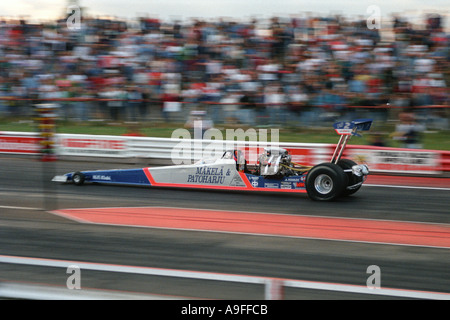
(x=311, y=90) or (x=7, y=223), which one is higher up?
(x=311, y=90)

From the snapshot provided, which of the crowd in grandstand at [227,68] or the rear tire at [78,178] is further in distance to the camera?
the crowd in grandstand at [227,68]

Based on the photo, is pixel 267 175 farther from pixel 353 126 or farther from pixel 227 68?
pixel 227 68

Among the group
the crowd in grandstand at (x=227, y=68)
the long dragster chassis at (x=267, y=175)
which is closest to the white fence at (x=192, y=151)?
the long dragster chassis at (x=267, y=175)

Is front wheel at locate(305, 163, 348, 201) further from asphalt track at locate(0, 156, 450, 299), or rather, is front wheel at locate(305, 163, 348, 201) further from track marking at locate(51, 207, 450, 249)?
track marking at locate(51, 207, 450, 249)

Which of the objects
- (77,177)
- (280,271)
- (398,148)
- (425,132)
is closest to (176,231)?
(280,271)

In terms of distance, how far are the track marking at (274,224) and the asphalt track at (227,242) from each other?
6 cm

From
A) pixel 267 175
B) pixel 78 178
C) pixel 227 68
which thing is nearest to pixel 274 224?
pixel 267 175

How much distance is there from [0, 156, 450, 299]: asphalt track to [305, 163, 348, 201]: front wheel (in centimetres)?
19

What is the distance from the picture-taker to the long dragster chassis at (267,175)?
961cm

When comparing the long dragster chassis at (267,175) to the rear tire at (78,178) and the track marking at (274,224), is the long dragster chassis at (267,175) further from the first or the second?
the track marking at (274,224)

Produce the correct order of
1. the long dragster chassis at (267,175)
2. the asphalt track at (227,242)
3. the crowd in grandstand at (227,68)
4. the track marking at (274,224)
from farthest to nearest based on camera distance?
the crowd in grandstand at (227,68)
the long dragster chassis at (267,175)
the track marking at (274,224)
the asphalt track at (227,242)

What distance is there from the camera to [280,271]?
6.13m
